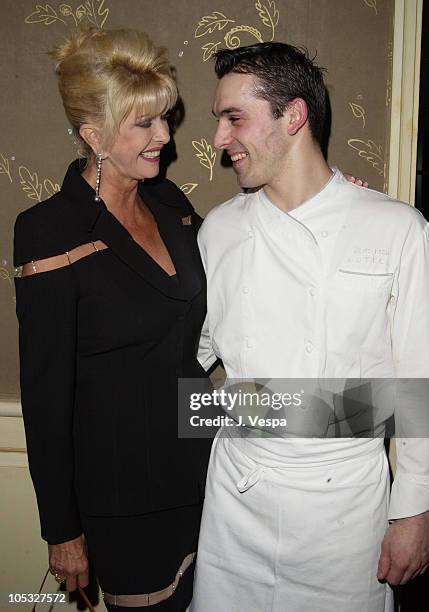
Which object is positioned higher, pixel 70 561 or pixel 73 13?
pixel 73 13

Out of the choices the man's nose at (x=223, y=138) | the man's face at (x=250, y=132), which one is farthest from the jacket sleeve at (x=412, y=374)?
the man's nose at (x=223, y=138)

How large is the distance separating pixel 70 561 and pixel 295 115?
1.23m

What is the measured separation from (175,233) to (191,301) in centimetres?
21

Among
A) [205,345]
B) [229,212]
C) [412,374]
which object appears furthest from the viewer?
[205,345]

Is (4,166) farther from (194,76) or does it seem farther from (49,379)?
(49,379)

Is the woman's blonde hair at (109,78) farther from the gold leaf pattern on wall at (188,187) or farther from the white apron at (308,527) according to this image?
the white apron at (308,527)

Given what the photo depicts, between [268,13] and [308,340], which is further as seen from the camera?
[268,13]

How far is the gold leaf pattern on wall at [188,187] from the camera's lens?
1.97 meters

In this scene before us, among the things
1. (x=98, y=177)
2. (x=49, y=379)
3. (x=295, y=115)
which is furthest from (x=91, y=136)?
(x=49, y=379)

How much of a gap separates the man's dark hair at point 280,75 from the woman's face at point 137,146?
0.22 metres

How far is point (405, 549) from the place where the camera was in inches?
56.3

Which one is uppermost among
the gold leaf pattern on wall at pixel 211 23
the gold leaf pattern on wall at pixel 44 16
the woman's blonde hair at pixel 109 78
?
the gold leaf pattern on wall at pixel 44 16

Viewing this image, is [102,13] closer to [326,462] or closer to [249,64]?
[249,64]

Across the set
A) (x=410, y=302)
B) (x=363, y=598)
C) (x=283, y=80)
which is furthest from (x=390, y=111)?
(x=363, y=598)
